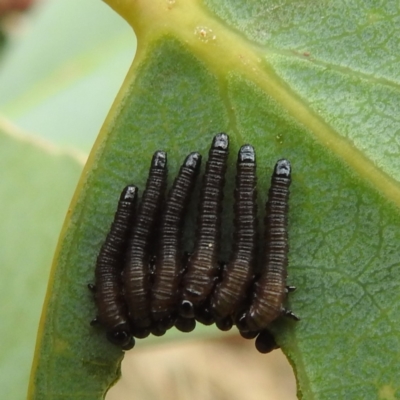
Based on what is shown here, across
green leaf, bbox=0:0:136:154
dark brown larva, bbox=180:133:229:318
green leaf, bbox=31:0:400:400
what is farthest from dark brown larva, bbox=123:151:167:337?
green leaf, bbox=0:0:136:154

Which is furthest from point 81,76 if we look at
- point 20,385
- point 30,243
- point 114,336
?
point 114,336

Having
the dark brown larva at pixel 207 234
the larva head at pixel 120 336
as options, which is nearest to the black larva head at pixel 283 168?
the dark brown larva at pixel 207 234

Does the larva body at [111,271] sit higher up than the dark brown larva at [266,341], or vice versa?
the larva body at [111,271]

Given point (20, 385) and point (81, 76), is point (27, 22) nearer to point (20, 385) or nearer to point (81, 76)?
point (81, 76)

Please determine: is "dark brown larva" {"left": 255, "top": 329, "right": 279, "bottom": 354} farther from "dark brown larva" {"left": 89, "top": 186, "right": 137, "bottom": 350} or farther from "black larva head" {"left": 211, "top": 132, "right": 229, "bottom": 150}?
"black larva head" {"left": 211, "top": 132, "right": 229, "bottom": 150}

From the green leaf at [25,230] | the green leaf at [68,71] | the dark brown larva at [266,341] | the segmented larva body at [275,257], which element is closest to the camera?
the segmented larva body at [275,257]

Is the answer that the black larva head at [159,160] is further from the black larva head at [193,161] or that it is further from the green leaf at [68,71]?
the green leaf at [68,71]

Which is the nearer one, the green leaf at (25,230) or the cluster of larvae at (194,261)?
the cluster of larvae at (194,261)
